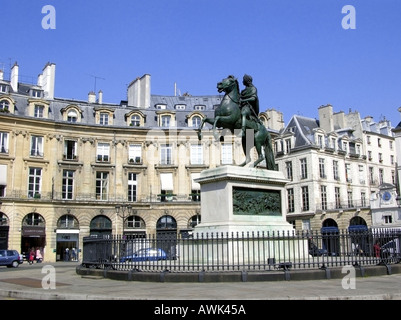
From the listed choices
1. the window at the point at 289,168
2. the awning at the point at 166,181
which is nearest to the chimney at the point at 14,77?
the awning at the point at 166,181

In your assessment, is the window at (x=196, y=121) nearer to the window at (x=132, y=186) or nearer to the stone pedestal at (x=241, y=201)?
the window at (x=132, y=186)

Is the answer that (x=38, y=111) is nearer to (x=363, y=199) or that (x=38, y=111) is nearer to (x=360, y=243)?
(x=363, y=199)

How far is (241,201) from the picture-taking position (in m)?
15.1

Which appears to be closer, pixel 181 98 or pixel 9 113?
pixel 9 113

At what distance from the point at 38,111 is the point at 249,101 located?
37174 mm

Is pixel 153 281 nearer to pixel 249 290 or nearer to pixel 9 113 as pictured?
pixel 249 290

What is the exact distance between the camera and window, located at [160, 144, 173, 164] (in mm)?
52094

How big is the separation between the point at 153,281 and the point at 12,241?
35.4m

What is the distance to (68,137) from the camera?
49.3 meters

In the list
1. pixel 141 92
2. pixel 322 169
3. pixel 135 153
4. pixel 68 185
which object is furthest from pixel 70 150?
pixel 322 169

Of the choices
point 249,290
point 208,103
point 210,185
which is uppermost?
point 208,103

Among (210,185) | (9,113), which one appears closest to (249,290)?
(210,185)

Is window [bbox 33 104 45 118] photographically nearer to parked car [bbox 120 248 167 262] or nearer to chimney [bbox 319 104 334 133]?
chimney [bbox 319 104 334 133]

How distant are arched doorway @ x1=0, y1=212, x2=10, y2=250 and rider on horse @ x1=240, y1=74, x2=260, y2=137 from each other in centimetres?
3450
